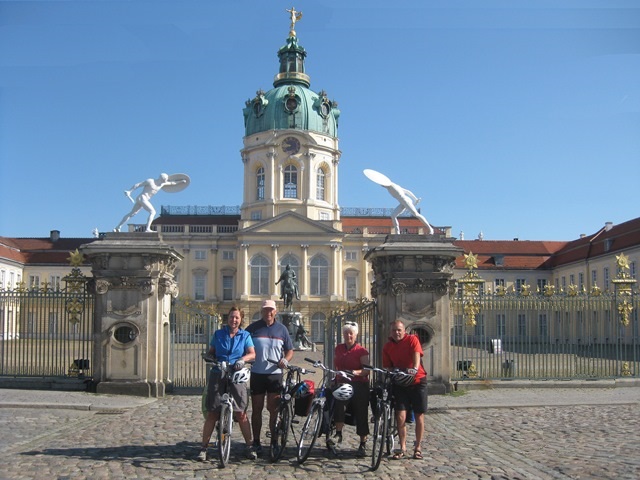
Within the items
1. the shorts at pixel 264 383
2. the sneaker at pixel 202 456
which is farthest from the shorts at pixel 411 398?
the sneaker at pixel 202 456

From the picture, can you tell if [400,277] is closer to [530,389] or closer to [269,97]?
[530,389]

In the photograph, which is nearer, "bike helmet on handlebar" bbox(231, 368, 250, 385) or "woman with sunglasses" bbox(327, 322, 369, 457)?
"bike helmet on handlebar" bbox(231, 368, 250, 385)

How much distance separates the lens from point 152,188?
1563 cm

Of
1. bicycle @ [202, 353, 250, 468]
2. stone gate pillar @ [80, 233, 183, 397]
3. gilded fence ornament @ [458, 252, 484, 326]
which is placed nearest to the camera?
bicycle @ [202, 353, 250, 468]

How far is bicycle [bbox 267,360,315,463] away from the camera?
865 cm

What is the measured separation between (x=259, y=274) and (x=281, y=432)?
188ft

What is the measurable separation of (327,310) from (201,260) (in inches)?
497

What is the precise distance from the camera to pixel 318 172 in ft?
227

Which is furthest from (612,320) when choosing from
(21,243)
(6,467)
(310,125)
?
(21,243)

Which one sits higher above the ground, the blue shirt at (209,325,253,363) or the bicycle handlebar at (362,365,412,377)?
the blue shirt at (209,325,253,363)

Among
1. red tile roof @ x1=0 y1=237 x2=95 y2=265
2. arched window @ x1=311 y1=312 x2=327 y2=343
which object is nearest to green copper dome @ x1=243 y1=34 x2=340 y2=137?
arched window @ x1=311 y1=312 x2=327 y2=343

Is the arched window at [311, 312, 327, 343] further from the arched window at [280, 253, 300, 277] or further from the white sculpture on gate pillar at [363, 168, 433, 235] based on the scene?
the white sculpture on gate pillar at [363, 168, 433, 235]

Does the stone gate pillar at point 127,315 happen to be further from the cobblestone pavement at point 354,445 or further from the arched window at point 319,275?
the arched window at point 319,275

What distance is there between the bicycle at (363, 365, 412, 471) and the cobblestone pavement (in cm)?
21
